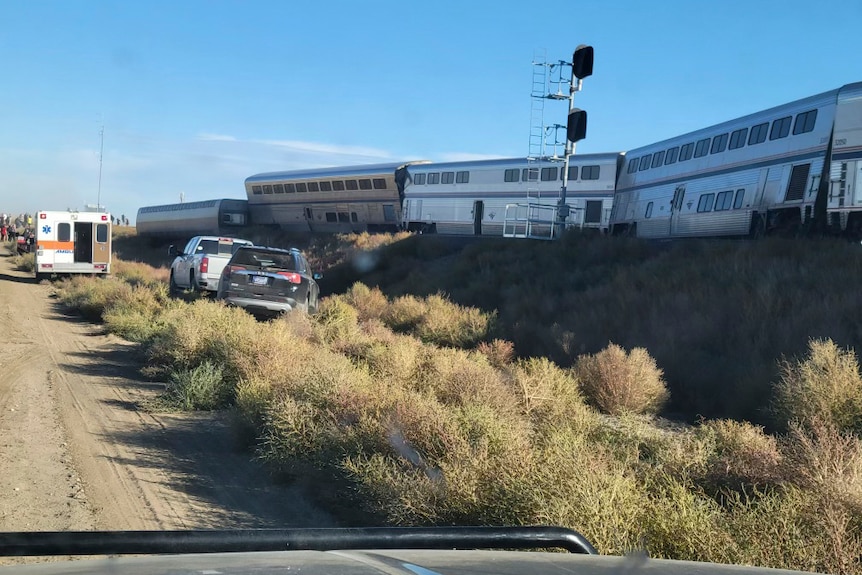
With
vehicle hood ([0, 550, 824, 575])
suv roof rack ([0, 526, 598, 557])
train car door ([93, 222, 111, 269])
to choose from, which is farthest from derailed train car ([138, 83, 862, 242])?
vehicle hood ([0, 550, 824, 575])

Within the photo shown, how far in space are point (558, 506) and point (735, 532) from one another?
1.01 meters

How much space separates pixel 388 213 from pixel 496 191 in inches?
346

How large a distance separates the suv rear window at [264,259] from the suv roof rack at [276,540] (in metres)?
14.9

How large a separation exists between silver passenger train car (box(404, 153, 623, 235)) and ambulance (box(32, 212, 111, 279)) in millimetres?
14781

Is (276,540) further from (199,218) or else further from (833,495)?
(199,218)

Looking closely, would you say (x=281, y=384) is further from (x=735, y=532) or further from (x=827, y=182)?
(x=827, y=182)

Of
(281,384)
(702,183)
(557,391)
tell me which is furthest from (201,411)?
(702,183)

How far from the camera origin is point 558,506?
4930mm

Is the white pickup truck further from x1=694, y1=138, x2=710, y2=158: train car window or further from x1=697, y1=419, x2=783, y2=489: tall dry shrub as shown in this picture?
x1=697, y1=419, x2=783, y2=489: tall dry shrub

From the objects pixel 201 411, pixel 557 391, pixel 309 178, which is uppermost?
pixel 309 178

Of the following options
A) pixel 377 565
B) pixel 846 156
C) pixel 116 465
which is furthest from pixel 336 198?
pixel 377 565

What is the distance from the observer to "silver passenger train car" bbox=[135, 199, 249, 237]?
51.7 metres

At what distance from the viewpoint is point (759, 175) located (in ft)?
79.8

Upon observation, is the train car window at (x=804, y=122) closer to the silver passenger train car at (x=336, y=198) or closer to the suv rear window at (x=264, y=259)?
the suv rear window at (x=264, y=259)
